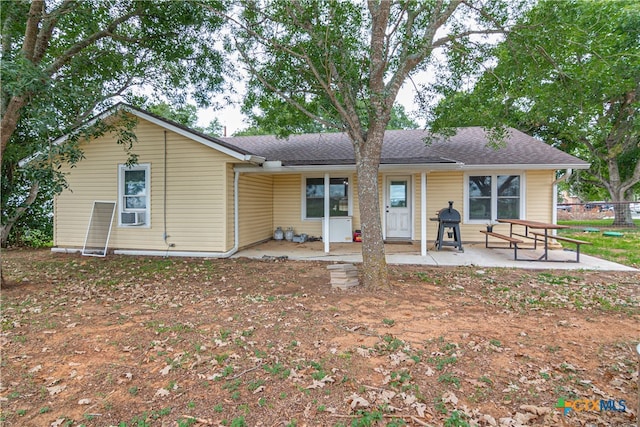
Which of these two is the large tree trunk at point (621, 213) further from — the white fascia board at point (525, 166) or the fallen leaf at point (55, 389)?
the fallen leaf at point (55, 389)

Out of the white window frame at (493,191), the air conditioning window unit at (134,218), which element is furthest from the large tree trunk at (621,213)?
the air conditioning window unit at (134,218)

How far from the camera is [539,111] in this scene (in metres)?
12.4

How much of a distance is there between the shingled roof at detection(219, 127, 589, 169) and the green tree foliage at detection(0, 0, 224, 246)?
3.50 meters

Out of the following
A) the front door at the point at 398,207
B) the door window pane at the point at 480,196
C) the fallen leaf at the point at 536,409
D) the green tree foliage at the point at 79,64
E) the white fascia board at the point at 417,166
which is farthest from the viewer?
the front door at the point at 398,207

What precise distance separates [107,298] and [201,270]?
194 cm

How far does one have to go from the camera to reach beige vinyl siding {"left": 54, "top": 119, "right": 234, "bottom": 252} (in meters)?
8.18

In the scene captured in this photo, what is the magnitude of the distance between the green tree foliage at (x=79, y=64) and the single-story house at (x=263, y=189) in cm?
105

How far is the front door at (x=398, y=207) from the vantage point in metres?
10.3

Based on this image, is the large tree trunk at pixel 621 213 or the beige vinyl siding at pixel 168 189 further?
the large tree trunk at pixel 621 213

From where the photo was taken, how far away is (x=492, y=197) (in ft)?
32.0

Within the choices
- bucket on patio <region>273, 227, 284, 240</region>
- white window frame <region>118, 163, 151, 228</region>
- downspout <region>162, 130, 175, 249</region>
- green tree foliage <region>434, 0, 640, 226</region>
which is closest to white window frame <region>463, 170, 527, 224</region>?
green tree foliage <region>434, 0, 640, 226</region>

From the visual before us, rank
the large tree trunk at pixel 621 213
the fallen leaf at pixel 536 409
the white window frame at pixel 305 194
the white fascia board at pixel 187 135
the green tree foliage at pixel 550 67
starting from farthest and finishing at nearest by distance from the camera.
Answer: the large tree trunk at pixel 621 213 → the white window frame at pixel 305 194 → the white fascia board at pixel 187 135 → the green tree foliage at pixel 550 67 → the fallen leaf at pixel 536 409

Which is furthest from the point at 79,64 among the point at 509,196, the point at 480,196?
the point at 509,196

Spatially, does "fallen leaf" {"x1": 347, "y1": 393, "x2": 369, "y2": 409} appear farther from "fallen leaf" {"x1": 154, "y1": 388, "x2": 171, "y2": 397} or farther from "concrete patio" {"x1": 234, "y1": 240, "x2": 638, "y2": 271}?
"concrete patio" {"x1": 234, "y1": 240, "x2": 638, "y2": 271}
